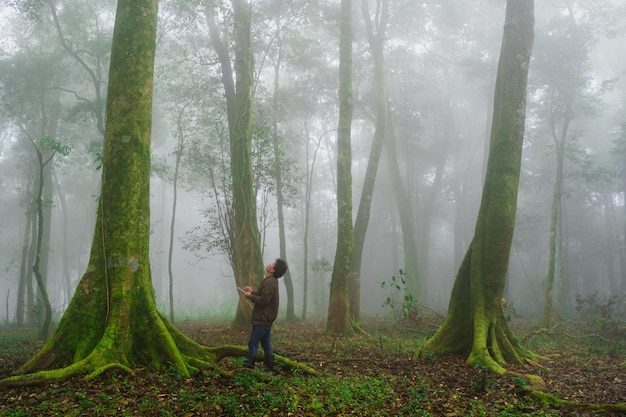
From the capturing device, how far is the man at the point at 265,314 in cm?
634

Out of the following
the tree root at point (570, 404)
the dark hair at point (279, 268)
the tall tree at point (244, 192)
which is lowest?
the tree root at point (570, 404)

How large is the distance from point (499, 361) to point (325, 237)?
100 feet

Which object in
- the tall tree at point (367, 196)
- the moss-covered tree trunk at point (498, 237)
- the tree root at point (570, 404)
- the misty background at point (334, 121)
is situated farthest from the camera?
the misty background at point (334, 121)

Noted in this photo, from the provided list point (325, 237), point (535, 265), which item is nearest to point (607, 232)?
point (535, 265)

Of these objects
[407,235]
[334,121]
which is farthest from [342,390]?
[334,121]

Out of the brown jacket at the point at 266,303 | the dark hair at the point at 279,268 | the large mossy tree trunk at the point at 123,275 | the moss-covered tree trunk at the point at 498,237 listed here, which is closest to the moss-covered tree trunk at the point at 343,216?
the moss-covered tree trunk at the point at 498,237

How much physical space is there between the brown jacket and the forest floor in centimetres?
73

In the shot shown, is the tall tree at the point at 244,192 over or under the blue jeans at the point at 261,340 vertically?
over

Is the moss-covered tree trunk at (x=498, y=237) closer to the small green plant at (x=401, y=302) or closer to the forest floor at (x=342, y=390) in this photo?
the forest floor at (x=342, y=390)

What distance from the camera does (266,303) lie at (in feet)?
21.5

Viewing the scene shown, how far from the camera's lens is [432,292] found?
1570 inches

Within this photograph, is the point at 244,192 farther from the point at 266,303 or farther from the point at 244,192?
the point at 266,303

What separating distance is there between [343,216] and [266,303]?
6.02 m

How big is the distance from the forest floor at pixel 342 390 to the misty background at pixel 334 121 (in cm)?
580
